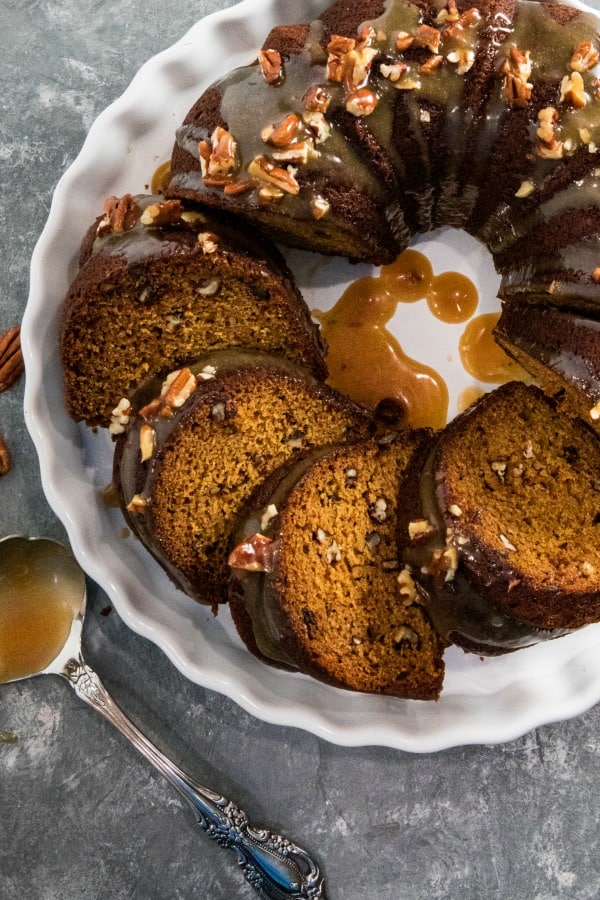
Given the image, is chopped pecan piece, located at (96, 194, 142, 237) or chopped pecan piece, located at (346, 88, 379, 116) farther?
chopped pecan piece, located at (96, 194, 142, 237)

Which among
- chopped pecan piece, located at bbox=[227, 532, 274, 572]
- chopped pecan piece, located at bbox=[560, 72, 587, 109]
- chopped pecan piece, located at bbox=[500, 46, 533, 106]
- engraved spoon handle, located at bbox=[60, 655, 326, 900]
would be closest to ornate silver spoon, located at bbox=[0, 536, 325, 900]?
engraved spoon handle, located at bbox=[60, 655, 326, 900]

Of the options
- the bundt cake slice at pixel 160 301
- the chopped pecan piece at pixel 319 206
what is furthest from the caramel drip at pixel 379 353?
the chopped pecan piece at pixel 319 206

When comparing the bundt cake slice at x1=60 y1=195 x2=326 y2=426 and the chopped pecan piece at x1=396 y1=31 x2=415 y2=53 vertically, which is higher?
the chopped pecan piece at x1=396 y1=31 x2=415 y2=53

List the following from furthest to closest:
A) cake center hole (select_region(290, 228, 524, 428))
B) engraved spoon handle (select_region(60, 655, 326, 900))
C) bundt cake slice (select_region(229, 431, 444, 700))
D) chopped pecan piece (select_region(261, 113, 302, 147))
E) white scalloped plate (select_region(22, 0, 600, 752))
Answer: cake center hole (select_region(290, 228, 524, 428))
engraved spoon handle (select_region(60, 655, 326, 900))
white scalloped plate (select_region(22, 0, 600, 752))
bundt cake slice (select_region(229, 431, 444, 700))
chopped pecan piece (select_region(261, 113, 302, 147))

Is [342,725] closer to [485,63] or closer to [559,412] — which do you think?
[559,412]

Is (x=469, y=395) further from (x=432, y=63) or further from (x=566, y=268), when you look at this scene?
(x=432, y=63)

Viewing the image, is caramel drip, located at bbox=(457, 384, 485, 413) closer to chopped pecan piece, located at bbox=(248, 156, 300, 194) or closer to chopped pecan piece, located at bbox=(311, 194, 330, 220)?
chopped pecan piece, located at bbox=(311, 194, 330, 220)

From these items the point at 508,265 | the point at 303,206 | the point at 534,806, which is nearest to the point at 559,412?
the point at 508,265

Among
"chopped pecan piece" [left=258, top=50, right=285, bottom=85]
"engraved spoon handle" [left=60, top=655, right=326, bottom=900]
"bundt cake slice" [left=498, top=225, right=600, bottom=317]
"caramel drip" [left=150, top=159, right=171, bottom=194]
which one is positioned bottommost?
"engraved spoon handle" [left=60, top=655, right=326, bottom=900]
